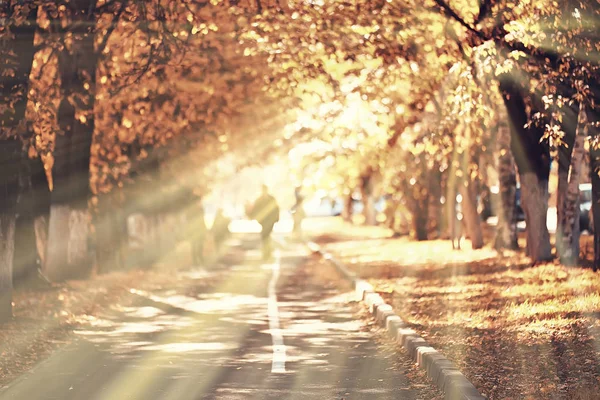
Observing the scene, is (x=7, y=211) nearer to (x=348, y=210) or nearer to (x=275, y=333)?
(x=275, y=333)

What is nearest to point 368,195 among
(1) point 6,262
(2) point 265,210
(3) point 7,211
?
(2) point 265,210

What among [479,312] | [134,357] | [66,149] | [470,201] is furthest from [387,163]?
[134,357]

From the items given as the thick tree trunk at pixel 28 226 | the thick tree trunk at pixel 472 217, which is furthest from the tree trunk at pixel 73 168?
the thick tree trunk at pixel 472 217

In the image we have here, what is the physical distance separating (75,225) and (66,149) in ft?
6.31

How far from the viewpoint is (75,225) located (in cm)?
2311

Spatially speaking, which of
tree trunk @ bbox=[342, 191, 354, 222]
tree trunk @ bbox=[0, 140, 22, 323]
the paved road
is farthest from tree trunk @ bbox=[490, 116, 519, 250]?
tree trunk @ bbox=[342, 191, 354, 222]

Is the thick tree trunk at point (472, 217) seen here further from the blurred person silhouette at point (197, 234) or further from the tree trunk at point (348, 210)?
the tree trunk at point (348, 210)

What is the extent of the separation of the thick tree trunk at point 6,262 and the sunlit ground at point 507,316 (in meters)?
5.51

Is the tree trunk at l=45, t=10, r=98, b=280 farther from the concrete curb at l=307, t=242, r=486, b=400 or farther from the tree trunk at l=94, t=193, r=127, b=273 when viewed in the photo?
the concrete curb at l=307, t=242, r=486, b=400

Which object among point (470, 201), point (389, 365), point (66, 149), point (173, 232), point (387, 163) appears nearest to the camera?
point (389, 365)

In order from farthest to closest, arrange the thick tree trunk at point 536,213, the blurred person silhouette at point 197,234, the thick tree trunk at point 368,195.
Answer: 1. the thick tree trunk at point 368,195
2. the blurred person silhouette at point 197,234
3. the thick tree trunk at point 536,213

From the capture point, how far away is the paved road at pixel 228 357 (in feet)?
32.4

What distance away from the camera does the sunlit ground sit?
973 cm

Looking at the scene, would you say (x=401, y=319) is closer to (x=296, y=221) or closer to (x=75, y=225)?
(x=75, y=225)
